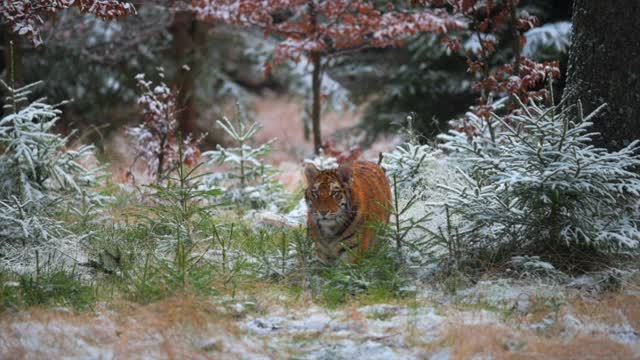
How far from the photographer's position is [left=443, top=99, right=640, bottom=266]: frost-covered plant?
5949 mm

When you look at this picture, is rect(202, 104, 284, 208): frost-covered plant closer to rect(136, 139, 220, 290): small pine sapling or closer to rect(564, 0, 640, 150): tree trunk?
rect(136, 139, 220, 290): small pine sapling

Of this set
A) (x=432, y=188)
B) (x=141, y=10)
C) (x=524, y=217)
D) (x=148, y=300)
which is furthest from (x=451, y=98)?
(x=148, y=300)

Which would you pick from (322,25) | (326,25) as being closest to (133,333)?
(322,25)

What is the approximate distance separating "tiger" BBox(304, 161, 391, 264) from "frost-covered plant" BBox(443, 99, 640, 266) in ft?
2.22

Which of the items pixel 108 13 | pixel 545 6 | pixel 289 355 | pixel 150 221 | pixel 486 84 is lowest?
pixel 289 355

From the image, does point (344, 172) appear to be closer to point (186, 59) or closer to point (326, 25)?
point (326, 25)

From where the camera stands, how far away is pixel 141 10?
603 inches

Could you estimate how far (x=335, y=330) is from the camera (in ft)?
17.2

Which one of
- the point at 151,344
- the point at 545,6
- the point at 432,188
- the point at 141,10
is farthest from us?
the point at 141,10

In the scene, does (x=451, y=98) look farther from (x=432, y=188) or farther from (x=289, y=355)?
(x=289, y=355)

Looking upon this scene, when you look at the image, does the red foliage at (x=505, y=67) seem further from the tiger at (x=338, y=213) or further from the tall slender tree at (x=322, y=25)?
the tall slender tree at (x=322, y=25)

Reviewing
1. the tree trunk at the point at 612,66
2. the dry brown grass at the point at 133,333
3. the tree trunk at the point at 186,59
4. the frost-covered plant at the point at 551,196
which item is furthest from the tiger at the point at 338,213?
the tree trunk at the point at 186,59

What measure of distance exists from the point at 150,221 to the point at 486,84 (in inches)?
135

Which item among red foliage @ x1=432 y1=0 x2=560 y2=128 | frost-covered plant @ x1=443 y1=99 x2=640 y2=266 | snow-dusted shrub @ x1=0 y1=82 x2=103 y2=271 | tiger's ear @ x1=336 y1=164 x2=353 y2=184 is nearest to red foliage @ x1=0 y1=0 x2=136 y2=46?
snow-dusted shrub @ x1=0 y1=82 x2=103 y2=271
